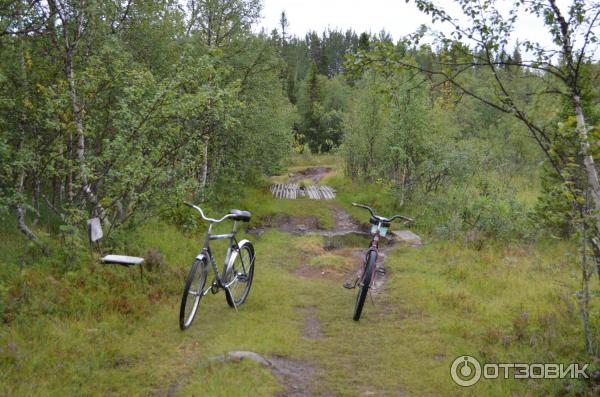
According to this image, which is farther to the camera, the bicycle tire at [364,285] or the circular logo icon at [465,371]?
the bicycle tire at [364,285]

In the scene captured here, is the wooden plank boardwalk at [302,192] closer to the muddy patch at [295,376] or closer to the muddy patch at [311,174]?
the muddy patch at [311,174]

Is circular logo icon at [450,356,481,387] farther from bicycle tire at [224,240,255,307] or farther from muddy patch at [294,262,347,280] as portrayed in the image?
muddy patch at [294,262,347,280]

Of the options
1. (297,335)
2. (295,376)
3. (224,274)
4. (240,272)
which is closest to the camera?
(295,376)

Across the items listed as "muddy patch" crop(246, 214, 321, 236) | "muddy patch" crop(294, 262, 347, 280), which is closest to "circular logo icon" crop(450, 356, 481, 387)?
"muddy patch" crop(294, 262, 347, 280)

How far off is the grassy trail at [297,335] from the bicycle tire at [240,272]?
183mm

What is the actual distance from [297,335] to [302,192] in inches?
611

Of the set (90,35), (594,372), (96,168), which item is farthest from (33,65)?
(594,372)

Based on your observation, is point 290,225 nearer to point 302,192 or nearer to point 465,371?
point 302,192

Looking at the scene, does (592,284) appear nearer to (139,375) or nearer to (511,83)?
(511,83)

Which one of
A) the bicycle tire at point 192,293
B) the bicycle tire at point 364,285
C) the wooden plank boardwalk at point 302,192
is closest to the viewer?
the bicycle tire at point 192,293

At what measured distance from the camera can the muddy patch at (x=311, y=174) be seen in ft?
100

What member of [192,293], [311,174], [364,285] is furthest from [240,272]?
[311,174]

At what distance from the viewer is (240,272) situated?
662 centimetres

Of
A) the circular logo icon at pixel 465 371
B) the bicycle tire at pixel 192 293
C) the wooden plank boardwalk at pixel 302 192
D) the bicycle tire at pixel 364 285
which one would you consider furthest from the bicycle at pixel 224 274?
the wooden plank boardwalk at pixel 302 192
